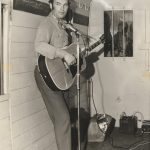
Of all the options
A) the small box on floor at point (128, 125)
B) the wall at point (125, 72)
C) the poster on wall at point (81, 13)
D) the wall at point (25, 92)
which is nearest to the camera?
the wall at point (25, 92)

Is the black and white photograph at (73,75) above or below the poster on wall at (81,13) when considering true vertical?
below

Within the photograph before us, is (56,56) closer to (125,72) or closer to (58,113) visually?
(58,113)

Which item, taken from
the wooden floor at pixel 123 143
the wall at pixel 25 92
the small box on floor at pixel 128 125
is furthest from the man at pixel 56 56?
the small box on floor at pixel 128 125

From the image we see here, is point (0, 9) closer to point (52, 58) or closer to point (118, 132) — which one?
point (52, 58)

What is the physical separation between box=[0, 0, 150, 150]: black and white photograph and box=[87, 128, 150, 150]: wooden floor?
0.01 meters

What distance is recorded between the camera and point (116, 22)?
15.6 feet

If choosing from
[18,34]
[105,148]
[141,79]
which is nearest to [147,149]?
[105,148]

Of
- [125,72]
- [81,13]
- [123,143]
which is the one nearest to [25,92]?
[123,143]

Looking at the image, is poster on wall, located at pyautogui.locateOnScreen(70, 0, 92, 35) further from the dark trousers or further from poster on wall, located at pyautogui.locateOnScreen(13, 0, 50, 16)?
the dark trousers

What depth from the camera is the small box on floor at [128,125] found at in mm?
4523

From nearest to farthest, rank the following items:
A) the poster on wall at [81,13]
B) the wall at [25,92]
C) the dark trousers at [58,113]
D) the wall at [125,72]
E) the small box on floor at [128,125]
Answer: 1. the wall at [25,92]
2. the dark trousers at [58,113]
3. the poster on wall at [81,13]
4. the small box on floor at [128,125]
5. the wall at [125,72]

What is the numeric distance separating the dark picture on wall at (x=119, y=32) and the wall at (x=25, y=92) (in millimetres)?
1654

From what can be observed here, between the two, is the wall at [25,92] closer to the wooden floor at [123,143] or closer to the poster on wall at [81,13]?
the wooden floor at [123,143]

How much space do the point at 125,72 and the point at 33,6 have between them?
81.0 inches
